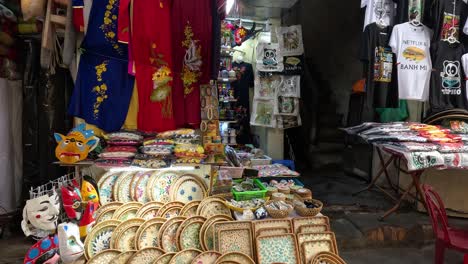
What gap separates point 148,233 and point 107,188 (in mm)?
616

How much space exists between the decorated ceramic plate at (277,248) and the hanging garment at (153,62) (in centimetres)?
139

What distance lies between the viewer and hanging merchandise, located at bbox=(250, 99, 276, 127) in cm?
480

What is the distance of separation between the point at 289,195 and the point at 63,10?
8.56 feet

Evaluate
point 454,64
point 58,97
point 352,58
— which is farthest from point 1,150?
point 352,58

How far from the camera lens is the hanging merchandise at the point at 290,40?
460 centimetres

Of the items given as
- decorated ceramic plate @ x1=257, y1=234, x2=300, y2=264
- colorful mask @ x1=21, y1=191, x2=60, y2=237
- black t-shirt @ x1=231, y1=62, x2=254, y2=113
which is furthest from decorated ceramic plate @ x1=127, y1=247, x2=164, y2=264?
black t-shirt @ x1=231, y1=62, x2=254, y2=113

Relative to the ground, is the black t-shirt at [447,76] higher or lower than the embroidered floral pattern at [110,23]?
lower

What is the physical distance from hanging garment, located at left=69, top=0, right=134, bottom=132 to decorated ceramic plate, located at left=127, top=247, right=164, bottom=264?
1276 millimetres

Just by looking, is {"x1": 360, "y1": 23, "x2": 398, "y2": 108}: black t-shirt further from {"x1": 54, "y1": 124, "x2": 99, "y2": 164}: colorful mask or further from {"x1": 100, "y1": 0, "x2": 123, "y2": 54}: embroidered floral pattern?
{"x1": 54, "y1": 124, "x2": 99, "y2": 164}: colorful mask

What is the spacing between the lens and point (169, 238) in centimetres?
208

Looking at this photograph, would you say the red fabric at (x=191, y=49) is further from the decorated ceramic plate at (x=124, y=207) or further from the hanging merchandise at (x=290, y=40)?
the hanging merchandise at (x=290, y=40)

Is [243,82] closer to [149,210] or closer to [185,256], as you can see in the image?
[149,210]

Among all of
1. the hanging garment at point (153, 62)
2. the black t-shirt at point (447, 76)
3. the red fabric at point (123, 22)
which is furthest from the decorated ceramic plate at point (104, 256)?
the black t-shirt at point (447, 76)

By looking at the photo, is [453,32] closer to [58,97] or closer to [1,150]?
[58,97]
